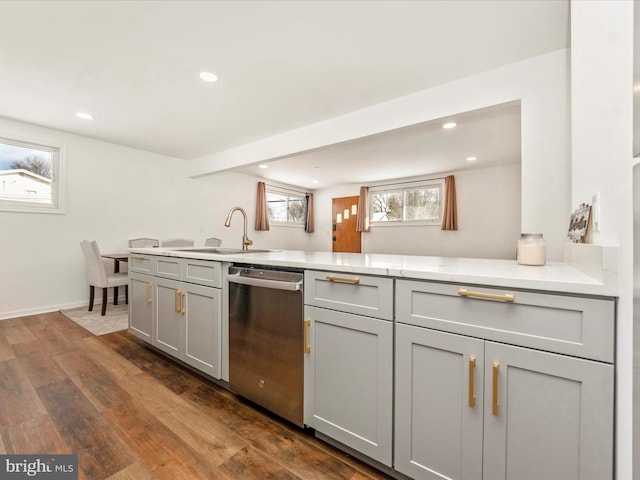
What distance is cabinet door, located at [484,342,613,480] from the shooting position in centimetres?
79

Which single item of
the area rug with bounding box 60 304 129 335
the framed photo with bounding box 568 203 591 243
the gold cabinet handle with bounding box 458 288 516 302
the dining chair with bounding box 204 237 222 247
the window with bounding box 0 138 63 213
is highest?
the window with bounding box 0 138 63 213

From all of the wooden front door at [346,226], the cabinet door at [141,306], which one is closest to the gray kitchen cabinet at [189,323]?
the cabinet door at [141,306]

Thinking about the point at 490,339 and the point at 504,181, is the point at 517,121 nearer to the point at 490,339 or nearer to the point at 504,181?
the point at 504,181

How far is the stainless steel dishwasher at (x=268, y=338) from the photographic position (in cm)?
145

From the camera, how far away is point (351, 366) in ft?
4.11

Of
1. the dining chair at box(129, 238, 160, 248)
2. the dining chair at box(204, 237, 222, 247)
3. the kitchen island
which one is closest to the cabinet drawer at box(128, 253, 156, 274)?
the kitchen island

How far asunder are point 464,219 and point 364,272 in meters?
5.34

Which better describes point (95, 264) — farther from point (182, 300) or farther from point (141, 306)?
point (182, 300)

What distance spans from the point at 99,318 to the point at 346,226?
17.7ft

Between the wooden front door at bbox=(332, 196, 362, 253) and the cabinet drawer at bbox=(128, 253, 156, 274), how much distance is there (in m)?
5.29

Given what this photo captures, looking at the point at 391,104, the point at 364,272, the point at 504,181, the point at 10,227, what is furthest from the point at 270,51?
the point at 504,181

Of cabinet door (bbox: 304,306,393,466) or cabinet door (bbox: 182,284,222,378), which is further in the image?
cabinet door (bbox: 182,284,222,378)

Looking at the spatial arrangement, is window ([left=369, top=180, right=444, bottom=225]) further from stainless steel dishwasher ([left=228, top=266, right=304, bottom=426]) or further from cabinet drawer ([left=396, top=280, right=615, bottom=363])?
cabinet drawer ([left=396, top=280, right=615, bottom=363])

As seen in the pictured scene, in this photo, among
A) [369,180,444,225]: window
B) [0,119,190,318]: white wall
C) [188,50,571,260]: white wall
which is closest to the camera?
[188,50,571,260]: white wall
